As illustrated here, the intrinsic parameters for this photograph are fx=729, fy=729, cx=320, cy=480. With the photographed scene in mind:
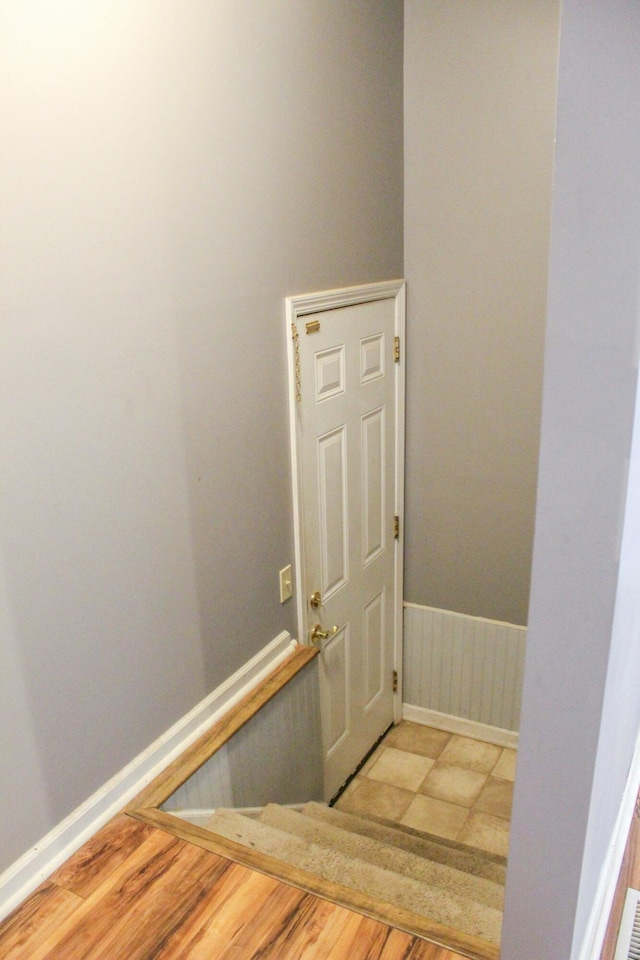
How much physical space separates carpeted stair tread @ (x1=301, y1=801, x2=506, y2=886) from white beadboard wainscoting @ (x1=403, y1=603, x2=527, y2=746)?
0.85 m

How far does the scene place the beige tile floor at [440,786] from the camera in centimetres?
335

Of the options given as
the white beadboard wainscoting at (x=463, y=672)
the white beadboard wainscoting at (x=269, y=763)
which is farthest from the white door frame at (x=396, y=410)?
the white beadboard wainscoting at (x=269, y=763)

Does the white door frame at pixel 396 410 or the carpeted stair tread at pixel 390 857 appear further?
the white door frame at pixel 396 410

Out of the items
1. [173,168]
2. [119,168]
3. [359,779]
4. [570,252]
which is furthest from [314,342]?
[359,779]

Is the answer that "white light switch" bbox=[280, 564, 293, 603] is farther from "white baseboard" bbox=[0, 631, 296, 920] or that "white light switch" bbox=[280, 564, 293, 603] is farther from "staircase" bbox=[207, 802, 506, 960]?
"staircase" bbox=[207, 802, 506, 960]

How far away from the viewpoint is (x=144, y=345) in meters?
2.02

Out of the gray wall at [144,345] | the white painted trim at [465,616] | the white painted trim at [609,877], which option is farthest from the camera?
the white painted trim at [465,616]

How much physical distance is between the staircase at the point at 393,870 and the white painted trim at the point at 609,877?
0.24 meters

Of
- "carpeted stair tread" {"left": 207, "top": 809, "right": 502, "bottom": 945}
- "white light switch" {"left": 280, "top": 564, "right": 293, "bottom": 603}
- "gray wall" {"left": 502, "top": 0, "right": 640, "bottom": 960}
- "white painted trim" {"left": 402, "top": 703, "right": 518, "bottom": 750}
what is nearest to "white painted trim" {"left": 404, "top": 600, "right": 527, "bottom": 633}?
"white painted trim" {"left": 402, "top": 703, "right": 518, "bottom": 750}

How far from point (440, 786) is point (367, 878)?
63.6 inches

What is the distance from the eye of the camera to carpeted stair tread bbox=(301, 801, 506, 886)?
2678 millimetres

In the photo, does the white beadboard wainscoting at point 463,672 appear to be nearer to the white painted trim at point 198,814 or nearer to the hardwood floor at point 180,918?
the white painted trim at point 198,814

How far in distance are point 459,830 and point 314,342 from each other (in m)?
2.29

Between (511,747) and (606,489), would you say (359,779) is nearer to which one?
(511,747)
